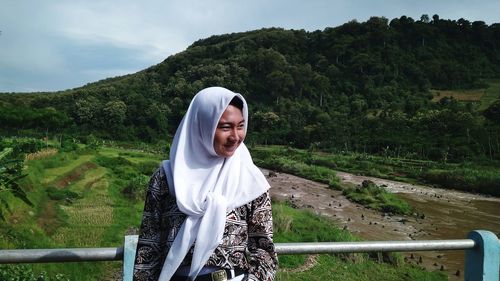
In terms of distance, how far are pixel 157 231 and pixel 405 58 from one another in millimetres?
84884

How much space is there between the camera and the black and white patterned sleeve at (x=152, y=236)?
1.44 m

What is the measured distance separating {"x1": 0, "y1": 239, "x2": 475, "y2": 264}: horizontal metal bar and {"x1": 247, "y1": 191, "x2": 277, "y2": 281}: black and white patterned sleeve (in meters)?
0.15

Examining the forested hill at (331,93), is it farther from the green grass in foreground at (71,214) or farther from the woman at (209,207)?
the woman at (209,207)

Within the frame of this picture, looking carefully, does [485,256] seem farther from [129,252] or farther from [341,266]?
[341,266]

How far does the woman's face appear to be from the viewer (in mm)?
1477

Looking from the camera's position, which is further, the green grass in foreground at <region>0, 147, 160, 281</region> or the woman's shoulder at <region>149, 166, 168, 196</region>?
the green grass in foreground at <region>0, 147, 160, 281</region>

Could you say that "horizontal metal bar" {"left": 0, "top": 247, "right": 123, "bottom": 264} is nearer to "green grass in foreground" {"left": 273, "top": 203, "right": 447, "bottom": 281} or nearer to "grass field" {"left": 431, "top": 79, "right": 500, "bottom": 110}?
"green grass in foreground" {"left": 273, "top": 203, "right": 447, "bottom": 281}

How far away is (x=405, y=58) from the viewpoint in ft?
262

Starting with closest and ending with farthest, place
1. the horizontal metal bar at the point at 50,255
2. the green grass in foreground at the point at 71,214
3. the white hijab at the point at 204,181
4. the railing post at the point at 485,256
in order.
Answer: the white hijab at the point at 204,181 → the horizontal metal bar at the point at 50,255 → the railing post at the point at 485,256 → the green grass in foreground at the point at 71,214

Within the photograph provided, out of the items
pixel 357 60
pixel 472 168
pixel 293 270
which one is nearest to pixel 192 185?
pixel 293 270

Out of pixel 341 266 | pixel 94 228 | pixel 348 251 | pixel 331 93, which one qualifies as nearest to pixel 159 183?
pixel 348 251

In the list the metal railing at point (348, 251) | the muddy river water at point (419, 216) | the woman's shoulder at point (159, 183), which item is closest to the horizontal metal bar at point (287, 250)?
the metal railing at point (348, 251)

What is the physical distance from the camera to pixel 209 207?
1.39 metres

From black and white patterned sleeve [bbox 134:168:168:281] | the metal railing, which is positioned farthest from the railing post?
black and white patterned sleeve [bbox 134:168:168:281]
